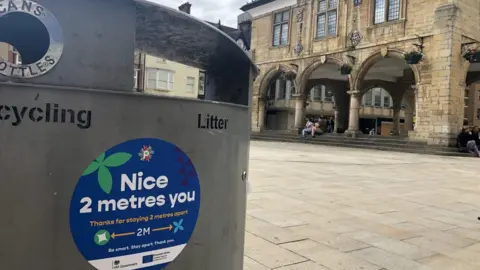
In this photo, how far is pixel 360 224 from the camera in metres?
4.45

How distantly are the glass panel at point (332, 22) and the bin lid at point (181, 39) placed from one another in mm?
22194

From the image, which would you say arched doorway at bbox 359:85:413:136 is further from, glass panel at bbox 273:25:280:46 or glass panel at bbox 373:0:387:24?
glass panel at bbox 373:0:387:24

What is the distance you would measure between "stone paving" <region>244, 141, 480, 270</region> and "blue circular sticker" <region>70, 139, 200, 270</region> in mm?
1664

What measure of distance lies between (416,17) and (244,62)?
1911 centimetres

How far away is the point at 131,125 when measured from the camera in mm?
1345

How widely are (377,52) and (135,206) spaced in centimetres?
2040

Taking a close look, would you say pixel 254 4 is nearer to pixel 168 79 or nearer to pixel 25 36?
pixel 168 79

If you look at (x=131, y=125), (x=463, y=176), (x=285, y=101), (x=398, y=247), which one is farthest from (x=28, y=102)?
(x=285, y=101)

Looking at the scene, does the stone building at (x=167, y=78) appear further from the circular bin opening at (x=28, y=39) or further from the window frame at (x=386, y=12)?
the window frame at (x=386, y=12)

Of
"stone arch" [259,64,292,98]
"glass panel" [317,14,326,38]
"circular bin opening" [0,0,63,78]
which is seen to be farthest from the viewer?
"stone arch" [259,64,292,98]

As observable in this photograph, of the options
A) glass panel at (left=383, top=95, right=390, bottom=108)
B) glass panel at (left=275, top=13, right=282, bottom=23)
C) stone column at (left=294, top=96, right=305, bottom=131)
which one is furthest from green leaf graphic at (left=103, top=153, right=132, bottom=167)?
glass panel at (left=383, top=95, right=390, bottom=108)

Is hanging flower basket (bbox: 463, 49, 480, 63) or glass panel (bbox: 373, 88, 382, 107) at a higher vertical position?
glass panel (bbox: 373, 88, 382, 107)

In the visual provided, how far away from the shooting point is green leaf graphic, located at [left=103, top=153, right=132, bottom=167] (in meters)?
1.30

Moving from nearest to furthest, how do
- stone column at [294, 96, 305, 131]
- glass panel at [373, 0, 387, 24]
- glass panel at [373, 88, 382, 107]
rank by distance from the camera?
glass panel at [373, 0, 387, 24], stone column at [294, 96, 305, 131], glass panel at [373, 88, 382, 107]
